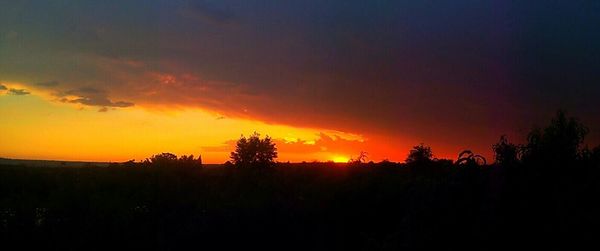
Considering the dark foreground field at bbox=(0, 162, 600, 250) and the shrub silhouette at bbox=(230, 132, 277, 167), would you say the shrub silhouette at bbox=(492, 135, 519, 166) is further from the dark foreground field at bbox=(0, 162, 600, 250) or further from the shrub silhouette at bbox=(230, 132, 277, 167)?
the shrub silhouette at bbox=(230, 132, 277, 167)

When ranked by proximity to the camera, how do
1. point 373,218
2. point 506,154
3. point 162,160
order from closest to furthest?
point 506,154
point 373,218
point 162,160

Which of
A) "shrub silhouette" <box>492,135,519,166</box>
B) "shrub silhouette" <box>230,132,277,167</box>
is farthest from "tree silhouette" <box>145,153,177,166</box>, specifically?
"shrub silhouette" <box>492,135,519,166</box>

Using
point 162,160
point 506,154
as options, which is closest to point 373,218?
point 506,154

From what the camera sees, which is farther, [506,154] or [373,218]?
[373,218]

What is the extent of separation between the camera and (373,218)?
14148mm

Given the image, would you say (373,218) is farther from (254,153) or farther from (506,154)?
(254,153)

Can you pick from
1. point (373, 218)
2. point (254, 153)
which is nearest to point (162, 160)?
point (254, 153)

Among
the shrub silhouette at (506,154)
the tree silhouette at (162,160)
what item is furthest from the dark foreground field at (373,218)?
the tree silhouette at (162,160)

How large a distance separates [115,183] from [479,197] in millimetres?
40023

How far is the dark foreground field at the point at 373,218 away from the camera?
7406 mm

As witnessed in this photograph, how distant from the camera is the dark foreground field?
7.41 meters

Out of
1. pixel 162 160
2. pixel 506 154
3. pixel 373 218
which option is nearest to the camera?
pixel 506 154

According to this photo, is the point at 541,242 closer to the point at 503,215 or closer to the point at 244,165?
the point at 503,215

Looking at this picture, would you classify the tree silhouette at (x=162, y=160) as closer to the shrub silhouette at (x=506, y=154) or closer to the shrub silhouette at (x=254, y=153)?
the shrub silhouette at (x=254, y=153)
